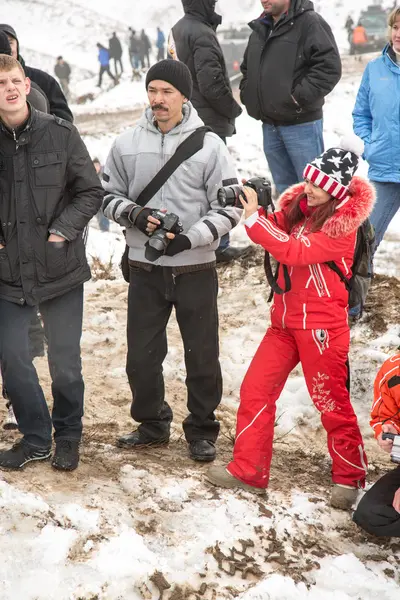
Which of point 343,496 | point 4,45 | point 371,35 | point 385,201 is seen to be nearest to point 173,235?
point 343,496

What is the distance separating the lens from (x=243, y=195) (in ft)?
12.4

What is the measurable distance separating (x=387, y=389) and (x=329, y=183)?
43.7 inches

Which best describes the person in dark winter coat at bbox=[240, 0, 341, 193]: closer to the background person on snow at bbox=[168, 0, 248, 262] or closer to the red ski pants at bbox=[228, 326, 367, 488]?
the background person on snow at bbox=[168, 0, 248, 262]

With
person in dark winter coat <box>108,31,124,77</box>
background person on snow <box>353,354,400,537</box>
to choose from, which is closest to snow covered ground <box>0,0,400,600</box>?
background person on snow <box>353,354,400,537</box>

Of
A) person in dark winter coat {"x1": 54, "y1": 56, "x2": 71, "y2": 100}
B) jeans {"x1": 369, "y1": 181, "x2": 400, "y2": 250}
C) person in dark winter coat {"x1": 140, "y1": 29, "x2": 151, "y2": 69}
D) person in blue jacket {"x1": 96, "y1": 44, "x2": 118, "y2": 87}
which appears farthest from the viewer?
person in dark winter coat {"x1": 140, "y1": 29, "x2": 151, "y2": 69}

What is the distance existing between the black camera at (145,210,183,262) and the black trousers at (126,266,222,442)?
0.25m

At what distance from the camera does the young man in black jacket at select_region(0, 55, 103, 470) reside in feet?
12.0

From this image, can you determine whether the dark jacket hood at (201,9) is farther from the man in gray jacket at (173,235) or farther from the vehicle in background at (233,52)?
the vehicle in background at (233,52)

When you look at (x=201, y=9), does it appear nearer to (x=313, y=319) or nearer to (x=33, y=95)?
(x=33, y=95)

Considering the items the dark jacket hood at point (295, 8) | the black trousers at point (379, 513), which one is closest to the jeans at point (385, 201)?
the dark jacket hood at point (295, 8)

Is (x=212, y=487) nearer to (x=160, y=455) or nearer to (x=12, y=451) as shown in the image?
(x=160, y=455)

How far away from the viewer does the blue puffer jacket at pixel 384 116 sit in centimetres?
525

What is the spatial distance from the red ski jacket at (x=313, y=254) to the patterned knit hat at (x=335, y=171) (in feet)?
0.25

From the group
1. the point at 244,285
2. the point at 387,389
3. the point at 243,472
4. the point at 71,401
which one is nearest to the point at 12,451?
the point at 71,401
